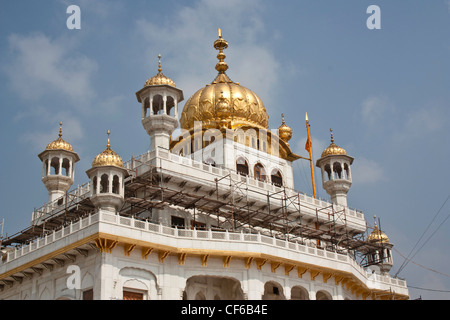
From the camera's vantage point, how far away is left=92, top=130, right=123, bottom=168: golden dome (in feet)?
113

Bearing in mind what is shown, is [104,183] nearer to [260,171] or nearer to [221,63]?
[260,171]

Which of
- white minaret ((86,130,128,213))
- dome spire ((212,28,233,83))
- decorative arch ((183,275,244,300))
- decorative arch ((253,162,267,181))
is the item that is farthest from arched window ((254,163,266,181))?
white minaret ((86,130,128,213))

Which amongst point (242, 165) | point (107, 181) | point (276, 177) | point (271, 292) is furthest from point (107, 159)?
point (276, 177)

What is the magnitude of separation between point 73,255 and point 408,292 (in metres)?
25.5

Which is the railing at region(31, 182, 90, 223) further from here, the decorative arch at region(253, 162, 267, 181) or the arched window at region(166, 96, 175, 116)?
the decorative arch at region(253, 162, 267, 181)

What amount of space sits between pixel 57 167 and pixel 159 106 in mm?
8228

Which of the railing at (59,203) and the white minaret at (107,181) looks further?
the railing at (59,203)

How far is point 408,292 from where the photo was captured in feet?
158

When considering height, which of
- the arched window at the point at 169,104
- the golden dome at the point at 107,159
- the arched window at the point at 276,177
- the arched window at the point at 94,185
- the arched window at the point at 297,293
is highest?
the arched window at the point at 169,104

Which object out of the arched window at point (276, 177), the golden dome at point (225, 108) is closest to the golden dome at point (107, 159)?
the golden dome at point (225, 108)

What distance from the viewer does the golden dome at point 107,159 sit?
34.6 meters

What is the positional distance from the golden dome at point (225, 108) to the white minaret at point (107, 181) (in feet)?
43.7

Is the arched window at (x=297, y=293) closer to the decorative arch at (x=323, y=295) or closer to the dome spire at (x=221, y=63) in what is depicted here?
the decorative arch at (x=323, y=295)
